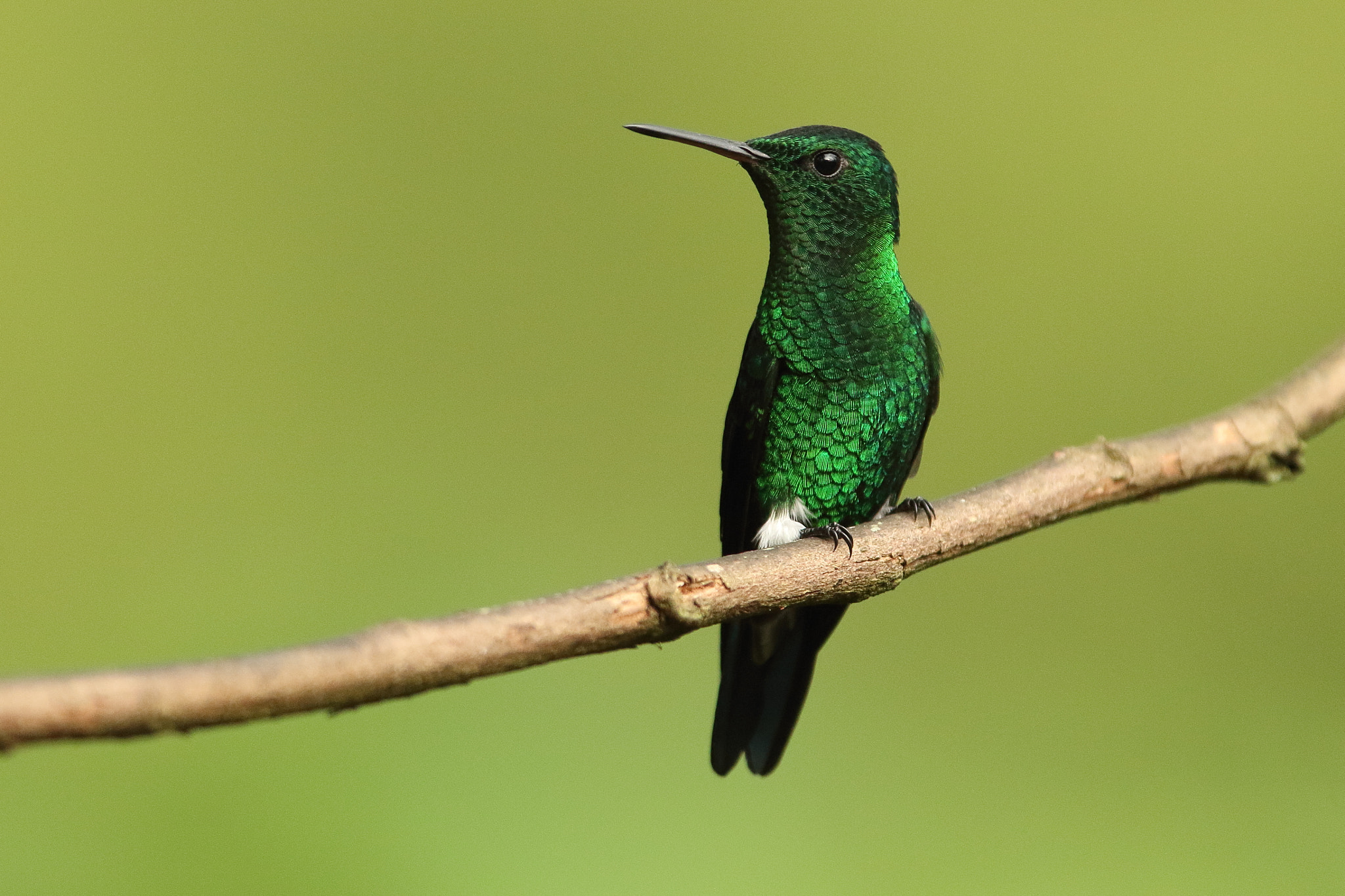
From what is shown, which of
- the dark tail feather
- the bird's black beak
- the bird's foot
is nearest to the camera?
the bird's foot

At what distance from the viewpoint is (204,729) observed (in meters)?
0.91

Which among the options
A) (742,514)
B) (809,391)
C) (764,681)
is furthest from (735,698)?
(809,391)

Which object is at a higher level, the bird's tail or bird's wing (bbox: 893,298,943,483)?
bird's wing (bbox: 893,298,943,483)

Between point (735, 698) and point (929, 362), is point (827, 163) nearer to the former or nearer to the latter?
point (929, 362)

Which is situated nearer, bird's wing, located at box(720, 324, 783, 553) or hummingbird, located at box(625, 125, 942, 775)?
hummingbird, located at box(625, 125, 942, 775)

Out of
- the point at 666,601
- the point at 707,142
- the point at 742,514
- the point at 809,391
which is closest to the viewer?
the point at 666,601

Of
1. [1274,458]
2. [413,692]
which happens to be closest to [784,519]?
[1274,458]

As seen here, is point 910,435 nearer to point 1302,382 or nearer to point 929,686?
point 1302,382

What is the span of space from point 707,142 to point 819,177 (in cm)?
21

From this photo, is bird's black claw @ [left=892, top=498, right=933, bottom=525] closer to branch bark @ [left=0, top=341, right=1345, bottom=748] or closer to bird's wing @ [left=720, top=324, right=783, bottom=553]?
branch bark @ [left=0, top=341, right=1345, bottom=748]

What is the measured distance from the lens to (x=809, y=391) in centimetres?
205

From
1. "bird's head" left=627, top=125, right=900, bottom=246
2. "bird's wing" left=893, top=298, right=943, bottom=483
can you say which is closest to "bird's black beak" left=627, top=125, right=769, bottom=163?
"bird's head" left=627, top=125, right=900, bottom=246

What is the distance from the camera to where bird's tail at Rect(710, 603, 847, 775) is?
7.20 feet

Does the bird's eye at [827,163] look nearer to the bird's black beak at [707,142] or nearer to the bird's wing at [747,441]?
the bird's black beak at [707,142]
